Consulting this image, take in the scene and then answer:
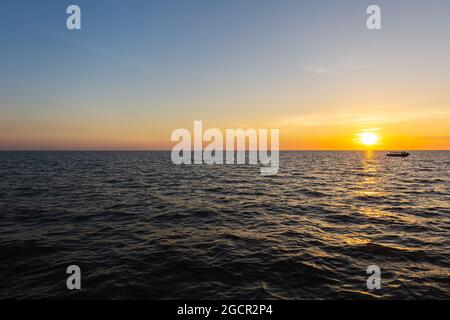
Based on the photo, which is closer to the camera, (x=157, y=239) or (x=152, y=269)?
(x=152, y=269)

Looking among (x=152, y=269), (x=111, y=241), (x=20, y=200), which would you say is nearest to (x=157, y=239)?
(x=111, y=241)

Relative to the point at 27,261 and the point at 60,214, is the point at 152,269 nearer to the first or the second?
the point at 27,261

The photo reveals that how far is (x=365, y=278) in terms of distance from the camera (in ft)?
34.9

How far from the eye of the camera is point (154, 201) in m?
25.2

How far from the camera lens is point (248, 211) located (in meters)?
21.6

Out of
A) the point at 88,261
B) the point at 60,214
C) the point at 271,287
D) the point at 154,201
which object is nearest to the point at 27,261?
the point at 88,261
